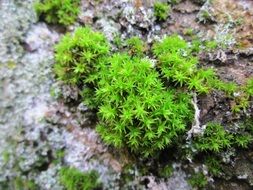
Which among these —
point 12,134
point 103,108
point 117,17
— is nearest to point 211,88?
point 103,108

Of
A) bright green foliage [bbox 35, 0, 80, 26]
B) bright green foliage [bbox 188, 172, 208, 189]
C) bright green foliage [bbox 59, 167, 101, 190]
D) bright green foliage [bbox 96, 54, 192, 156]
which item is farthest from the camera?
bright green foliage [bbox 35, 0, 80, 26]

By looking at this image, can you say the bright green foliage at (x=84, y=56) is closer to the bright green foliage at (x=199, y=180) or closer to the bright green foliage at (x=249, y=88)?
the bright green foliage at (x=199, y=180)

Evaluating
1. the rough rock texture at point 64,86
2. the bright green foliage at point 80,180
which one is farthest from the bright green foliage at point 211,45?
the bright green foliage at point 80,180

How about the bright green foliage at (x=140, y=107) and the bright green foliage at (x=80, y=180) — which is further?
A: the bright green foliage at (x=80, y=180)

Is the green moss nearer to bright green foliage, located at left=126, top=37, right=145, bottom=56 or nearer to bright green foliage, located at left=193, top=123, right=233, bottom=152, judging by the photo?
bright green foliage, located at left=193, top=123, right=233, bottom=152

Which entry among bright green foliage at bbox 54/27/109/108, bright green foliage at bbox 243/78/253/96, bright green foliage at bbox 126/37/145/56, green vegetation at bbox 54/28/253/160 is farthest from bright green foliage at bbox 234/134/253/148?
bright green foliage at bbox 54/27/109/108

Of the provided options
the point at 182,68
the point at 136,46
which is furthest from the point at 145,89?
the point at 136,46

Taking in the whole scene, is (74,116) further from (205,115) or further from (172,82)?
(205,115)
